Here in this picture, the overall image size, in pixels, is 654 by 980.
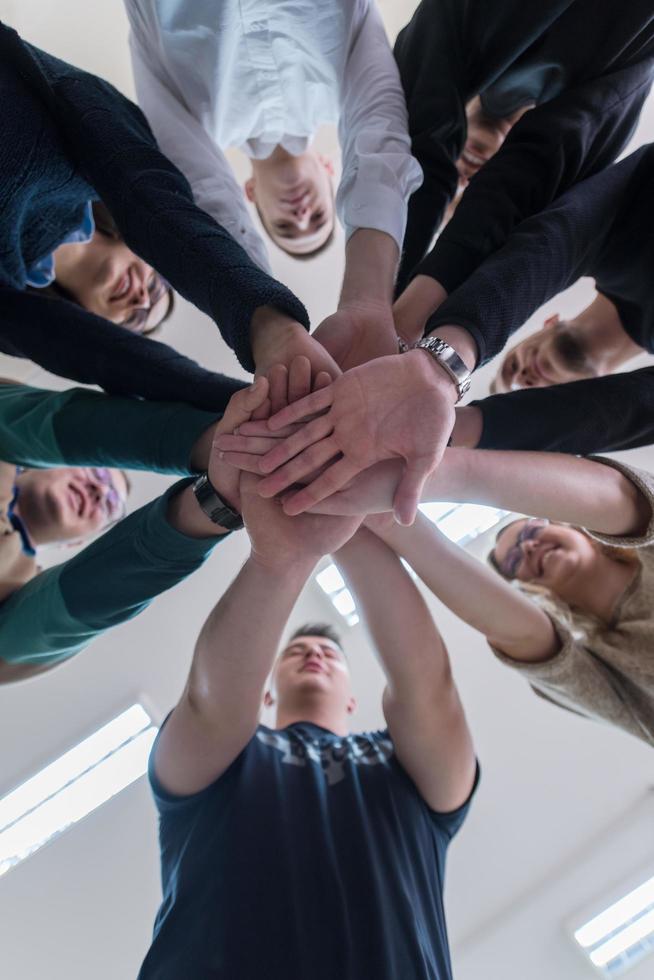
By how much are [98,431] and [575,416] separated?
695mm

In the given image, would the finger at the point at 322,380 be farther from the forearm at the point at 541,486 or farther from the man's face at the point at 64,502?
the man's face at the point at 64,502

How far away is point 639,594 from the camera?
124 cm

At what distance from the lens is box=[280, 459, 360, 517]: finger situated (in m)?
0.78

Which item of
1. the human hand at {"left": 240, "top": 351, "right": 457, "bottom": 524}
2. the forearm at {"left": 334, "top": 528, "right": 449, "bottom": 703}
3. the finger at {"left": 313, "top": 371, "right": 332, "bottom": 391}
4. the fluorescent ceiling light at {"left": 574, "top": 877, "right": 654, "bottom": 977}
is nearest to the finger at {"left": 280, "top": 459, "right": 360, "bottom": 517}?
the human hand at {"left": 240, "top": 351, "right": 457, "bottom": 524}

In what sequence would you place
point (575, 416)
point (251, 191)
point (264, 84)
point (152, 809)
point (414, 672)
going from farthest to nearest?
point (152, 809)
point (251, 191)
point (264, 84)
point (414, 672)
point (575, 416)

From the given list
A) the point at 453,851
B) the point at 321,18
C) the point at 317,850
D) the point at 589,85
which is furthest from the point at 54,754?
the point at 589,85

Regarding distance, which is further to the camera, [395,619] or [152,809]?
[152,809]

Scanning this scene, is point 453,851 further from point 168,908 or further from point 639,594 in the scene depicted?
point 168,908

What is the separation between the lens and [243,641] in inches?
34.2

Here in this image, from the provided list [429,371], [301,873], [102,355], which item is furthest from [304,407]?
[301,873]

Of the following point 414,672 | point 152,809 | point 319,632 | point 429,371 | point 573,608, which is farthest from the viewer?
point 152,809

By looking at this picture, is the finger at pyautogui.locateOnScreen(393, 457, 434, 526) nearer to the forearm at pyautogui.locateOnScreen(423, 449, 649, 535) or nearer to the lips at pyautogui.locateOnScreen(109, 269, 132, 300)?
the forearm at pyautogui.locateOnScreen(423, 449, 649, 535)

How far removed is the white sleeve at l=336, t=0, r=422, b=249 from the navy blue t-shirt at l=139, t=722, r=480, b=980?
861mm

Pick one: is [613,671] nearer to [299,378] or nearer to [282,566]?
[282,566]
